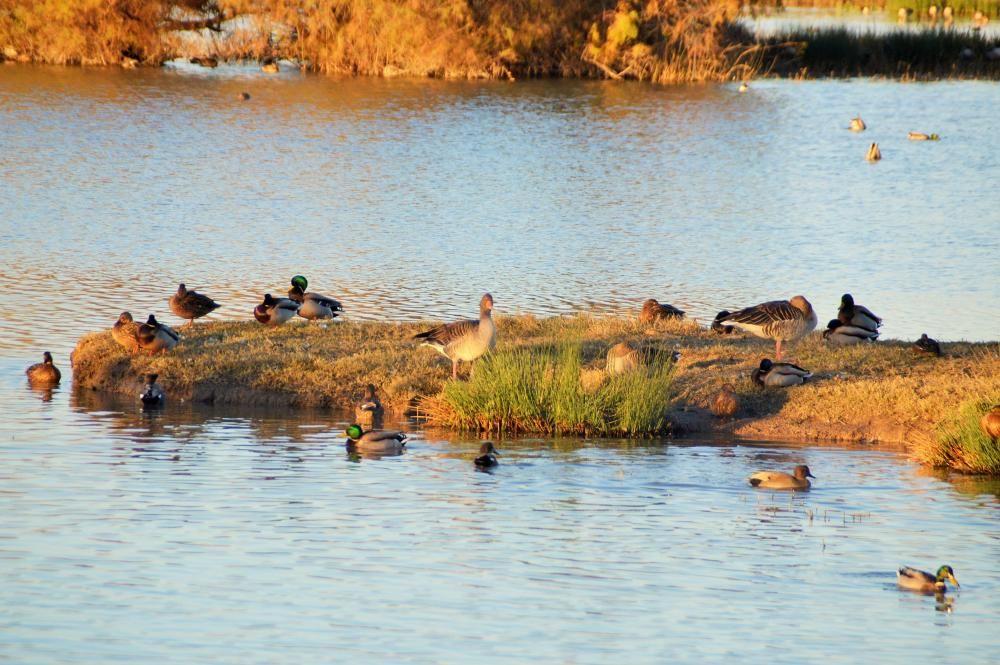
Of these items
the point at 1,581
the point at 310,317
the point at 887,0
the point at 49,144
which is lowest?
the point at 1,581

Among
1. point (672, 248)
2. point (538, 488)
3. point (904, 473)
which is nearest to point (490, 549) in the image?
point (538, 488)

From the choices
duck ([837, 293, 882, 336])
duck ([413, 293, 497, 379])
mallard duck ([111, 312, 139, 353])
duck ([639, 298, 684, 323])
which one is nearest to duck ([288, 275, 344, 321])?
mallard duck ([111, 312, 139, 353])

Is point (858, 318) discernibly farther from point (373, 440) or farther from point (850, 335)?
point (373, 440)

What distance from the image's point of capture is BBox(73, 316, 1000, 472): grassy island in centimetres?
1812

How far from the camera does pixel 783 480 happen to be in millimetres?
15594

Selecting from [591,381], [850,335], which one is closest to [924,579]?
[591,381]

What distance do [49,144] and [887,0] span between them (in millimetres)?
58646

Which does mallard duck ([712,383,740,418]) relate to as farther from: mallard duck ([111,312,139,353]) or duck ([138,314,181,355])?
mallard duck ([111,312,139,353])

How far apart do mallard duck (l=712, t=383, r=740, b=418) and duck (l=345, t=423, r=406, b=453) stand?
3.79 metres

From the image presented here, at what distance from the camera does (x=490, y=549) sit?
13.9 meters

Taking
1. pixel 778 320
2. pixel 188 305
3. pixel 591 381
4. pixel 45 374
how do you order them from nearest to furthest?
pixel 591 381 → pixel 778 320 → pixel 45 374 → pixel 188 305

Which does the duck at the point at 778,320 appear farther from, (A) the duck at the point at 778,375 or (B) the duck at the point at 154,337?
(B) the duck at the point at 154,337

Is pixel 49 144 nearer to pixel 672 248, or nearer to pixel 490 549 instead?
pixel 672 248

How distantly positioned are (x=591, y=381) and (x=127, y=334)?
5.98 meters
